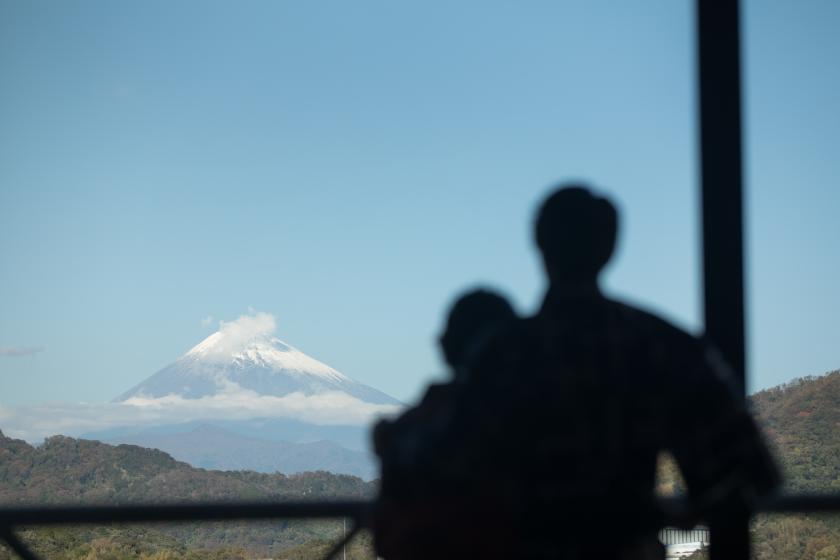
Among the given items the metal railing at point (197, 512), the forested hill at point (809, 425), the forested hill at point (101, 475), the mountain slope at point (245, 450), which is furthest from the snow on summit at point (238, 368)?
the metal railing at point (197, 512)

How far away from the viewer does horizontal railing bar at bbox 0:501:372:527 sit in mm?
1708

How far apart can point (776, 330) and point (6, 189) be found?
62.1 m

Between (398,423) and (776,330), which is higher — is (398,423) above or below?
Answer: below

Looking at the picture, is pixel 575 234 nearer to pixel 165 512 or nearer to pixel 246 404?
pixel 165 512

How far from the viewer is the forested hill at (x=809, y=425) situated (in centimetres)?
1848

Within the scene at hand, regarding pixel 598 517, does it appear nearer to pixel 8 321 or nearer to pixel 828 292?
pixel 828 292

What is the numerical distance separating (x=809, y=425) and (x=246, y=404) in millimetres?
85549

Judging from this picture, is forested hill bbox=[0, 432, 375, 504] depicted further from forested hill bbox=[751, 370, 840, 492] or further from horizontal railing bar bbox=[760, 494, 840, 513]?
horizontal railing bar bbox=[760, 494, 840, 513]

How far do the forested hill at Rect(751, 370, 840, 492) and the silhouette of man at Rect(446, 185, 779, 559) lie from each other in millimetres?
17666

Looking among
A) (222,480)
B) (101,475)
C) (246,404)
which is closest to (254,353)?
(246,404)

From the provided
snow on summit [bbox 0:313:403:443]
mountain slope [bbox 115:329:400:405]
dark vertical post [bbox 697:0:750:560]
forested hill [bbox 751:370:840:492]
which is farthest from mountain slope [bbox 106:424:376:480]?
dark vertical post [bbox 697:0:750:560]

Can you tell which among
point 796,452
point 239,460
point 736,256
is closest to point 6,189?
point 239,460

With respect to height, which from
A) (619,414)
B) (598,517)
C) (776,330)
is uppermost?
(776,330)

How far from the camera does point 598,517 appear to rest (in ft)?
3.22
